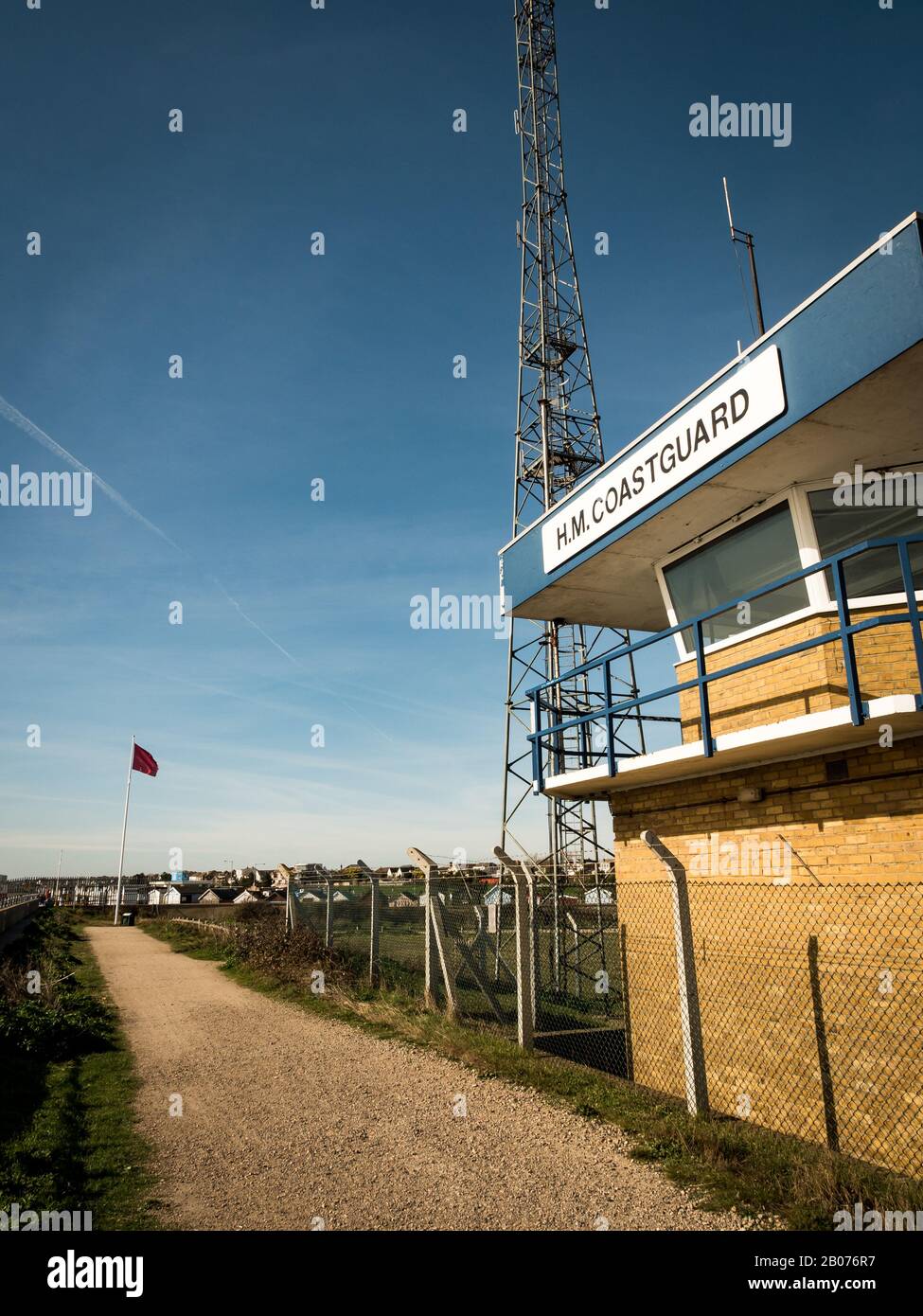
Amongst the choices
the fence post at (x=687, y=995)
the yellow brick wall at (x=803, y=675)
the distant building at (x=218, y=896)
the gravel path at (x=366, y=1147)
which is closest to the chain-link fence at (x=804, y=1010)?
the fence post at (x=687, y=995)

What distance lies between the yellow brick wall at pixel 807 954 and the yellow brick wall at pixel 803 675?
0.51 metres

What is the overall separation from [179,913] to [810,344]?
44.6 meters

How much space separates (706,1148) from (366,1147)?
8.81 ft

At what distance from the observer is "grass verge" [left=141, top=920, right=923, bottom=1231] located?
196 inches

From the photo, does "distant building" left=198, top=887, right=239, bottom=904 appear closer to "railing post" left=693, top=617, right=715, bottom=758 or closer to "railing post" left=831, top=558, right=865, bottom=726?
"railing post" left=693, top=617, right=715, bottom=758

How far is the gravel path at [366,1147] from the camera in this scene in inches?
201

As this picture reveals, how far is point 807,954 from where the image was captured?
22.9 feet

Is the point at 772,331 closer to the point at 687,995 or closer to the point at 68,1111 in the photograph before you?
the point at 687,995

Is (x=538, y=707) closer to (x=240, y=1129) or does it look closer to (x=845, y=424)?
(x=845, y=424)

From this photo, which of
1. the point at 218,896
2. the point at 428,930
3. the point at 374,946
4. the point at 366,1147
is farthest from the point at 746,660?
the point at 218,896

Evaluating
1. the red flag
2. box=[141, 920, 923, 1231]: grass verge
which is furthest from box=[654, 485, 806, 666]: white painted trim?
the red flag

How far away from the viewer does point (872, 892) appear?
6.48 m

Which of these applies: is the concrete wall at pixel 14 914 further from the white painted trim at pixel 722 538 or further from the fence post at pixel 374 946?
the white painted trim at pixel 722 538
